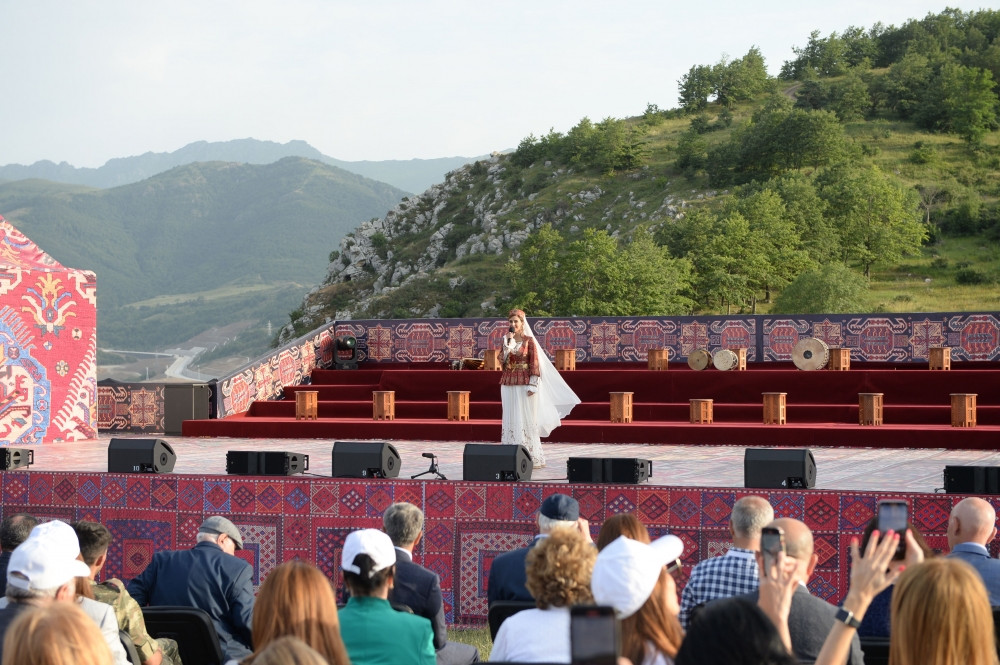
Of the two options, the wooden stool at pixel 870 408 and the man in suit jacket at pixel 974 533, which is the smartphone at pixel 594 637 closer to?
the man in suit jacket at pixel 974 533

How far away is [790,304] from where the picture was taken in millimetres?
32375

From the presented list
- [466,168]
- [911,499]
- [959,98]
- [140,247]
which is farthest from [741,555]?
[140,247]

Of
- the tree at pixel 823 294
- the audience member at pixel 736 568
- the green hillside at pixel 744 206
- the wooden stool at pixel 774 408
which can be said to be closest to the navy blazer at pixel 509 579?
the audience member at pixel 736 568

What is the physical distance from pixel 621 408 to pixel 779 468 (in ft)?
26.5

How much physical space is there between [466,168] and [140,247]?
5327 cm

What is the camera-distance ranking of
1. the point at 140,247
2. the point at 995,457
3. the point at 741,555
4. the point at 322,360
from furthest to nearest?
the point at 140,247 → the point at 322,360 → the point at 995,457 → the point at 741,555

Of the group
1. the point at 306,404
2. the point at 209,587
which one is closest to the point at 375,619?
the point at 209,587

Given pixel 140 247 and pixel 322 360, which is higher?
pixel 140 247

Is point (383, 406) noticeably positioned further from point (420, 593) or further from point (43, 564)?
point (43, 564)

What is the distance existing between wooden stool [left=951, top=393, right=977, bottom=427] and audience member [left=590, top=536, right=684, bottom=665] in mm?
11827

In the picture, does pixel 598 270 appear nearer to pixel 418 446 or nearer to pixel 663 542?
pixel 418 446

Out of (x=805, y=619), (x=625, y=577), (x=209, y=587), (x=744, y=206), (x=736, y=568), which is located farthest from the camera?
(x=744, y=206)

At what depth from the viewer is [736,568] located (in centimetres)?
418

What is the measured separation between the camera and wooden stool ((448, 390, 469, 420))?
15.6 metres
